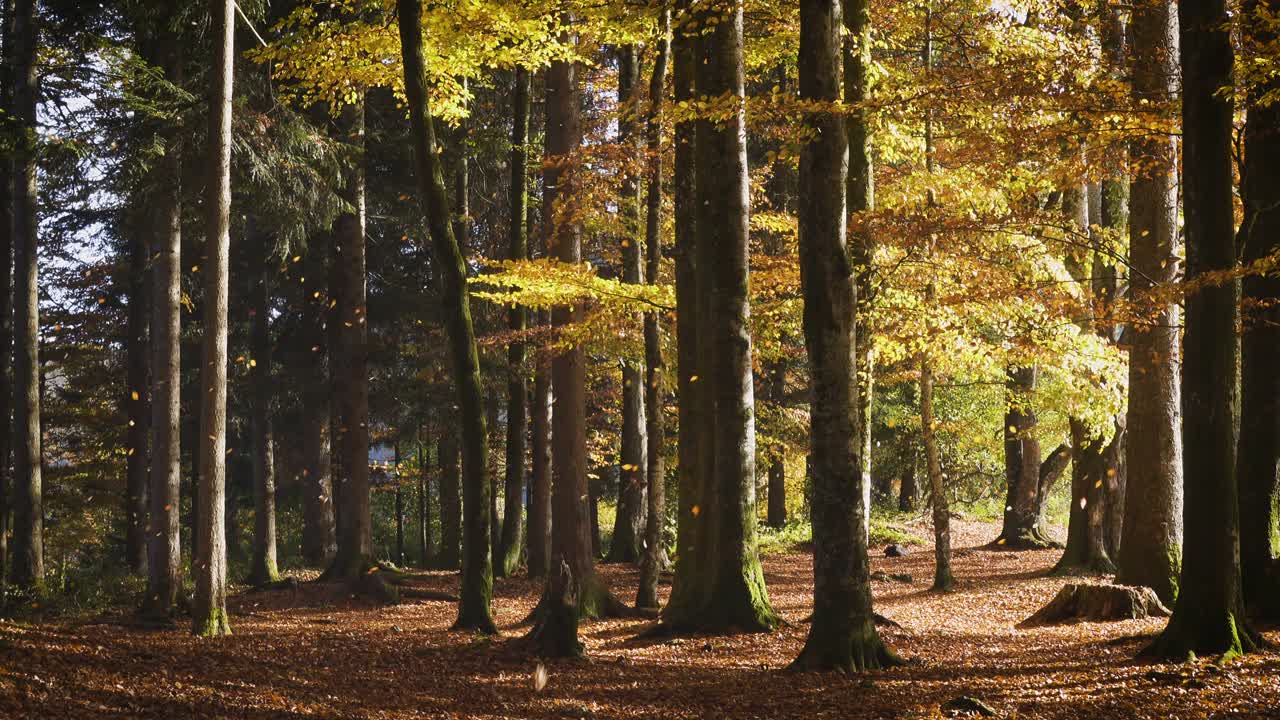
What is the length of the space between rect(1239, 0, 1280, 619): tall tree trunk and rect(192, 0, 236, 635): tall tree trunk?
10746 mm

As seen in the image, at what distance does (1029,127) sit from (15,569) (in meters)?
15.2

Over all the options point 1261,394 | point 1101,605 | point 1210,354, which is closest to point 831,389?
point 1210,354

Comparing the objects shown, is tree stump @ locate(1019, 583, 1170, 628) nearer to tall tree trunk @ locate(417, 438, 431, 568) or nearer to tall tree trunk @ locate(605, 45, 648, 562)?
tall tree trunk @ locate(605, 45, 648, 562)

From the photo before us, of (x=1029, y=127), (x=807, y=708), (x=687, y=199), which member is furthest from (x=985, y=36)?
(x=807, y=708)

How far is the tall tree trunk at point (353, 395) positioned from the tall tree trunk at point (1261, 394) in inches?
541

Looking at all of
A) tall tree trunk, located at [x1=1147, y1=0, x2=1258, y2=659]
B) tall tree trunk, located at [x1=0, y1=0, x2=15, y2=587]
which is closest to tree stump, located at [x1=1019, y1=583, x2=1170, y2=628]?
tall tree trunk, located at [x1=1147, y1=0, x2=1258, y2=659]

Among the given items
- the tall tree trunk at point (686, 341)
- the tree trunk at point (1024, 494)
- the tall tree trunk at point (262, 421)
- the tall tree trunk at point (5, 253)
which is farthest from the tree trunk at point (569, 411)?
the tree trunk at point (1024, 494)

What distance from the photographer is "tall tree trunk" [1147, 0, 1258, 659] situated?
7.88 metres

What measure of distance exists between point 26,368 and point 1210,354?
15.3 meters

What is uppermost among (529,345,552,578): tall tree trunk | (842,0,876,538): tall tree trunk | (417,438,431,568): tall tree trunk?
(842,0,876,538): tall tree trunk

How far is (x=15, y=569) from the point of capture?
1548 centimetres

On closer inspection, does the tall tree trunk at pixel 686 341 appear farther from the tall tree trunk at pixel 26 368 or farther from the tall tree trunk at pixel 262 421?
the tall tree trunk at pixel 262 421

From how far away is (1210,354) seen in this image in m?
7.89

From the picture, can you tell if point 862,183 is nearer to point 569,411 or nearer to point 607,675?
point 569,411
